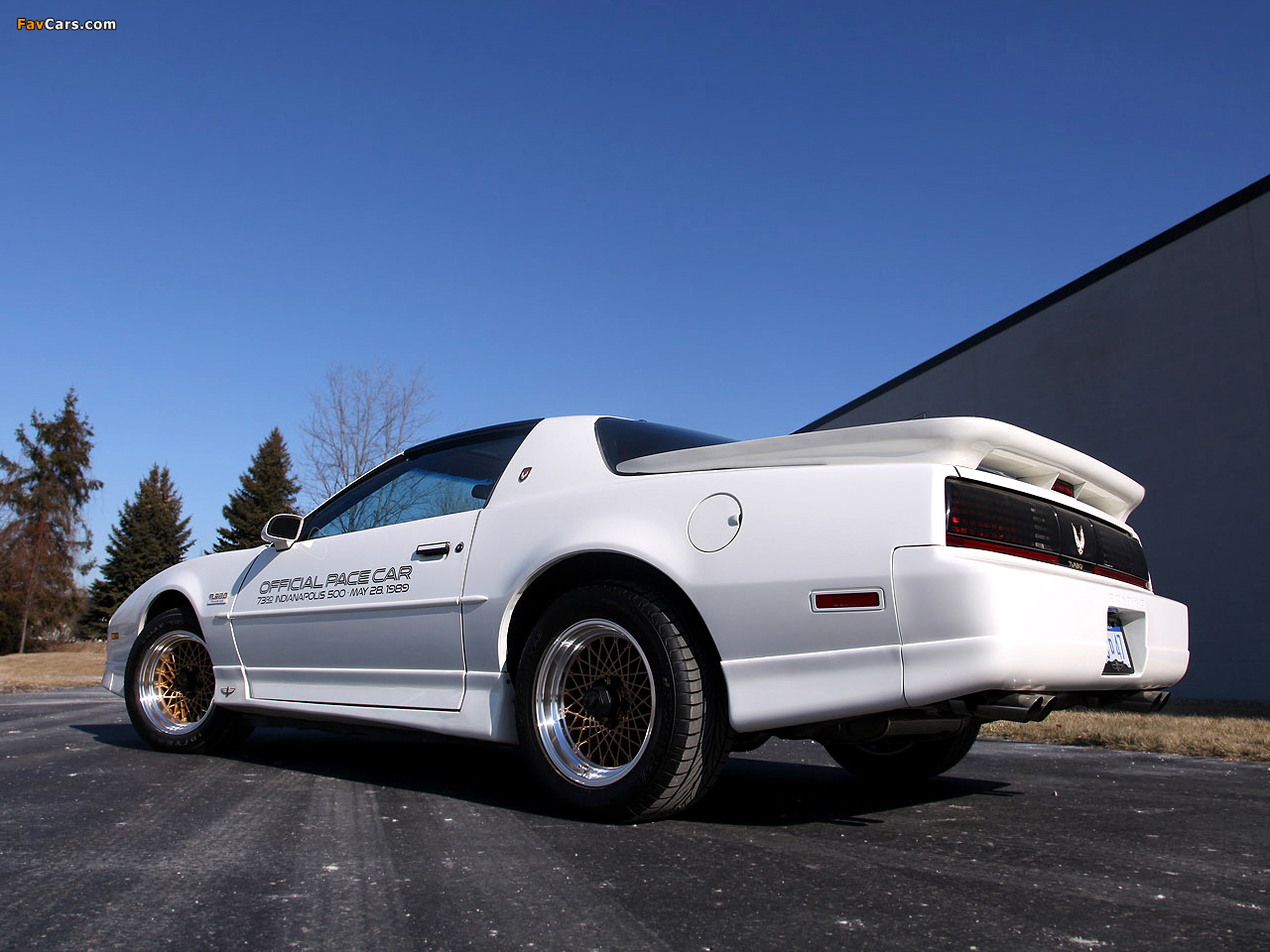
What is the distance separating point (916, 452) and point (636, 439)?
4.08 feet

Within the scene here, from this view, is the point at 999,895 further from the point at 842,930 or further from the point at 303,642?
the point at 303,642

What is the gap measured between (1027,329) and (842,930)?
49.8 feet

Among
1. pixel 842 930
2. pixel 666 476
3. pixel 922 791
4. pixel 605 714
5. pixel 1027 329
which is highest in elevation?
pixel 1027 329

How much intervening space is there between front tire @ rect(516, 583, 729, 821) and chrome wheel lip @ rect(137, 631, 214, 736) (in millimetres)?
2489

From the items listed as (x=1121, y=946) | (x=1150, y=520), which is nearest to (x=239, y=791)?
(x=1121, y=946)

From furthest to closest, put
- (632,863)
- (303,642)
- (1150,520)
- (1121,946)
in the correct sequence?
1. (1150,520)
2. (303,642)
3. (632,863)
4. (1121,946)

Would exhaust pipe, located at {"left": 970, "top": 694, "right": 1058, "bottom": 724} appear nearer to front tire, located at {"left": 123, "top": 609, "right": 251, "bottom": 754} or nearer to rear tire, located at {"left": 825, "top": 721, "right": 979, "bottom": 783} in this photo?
rear tire, located at {"left": 825, "top": 721, "right": 979, "bottom": 783}

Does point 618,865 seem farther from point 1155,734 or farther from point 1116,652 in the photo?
point 1155,734

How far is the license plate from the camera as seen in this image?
2848 millimetres

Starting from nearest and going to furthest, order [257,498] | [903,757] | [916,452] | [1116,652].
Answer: [916,452], [1116,652], [903,757], [257,498]

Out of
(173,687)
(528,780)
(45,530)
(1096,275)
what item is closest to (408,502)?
(528,780)

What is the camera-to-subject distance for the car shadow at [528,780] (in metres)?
3.16

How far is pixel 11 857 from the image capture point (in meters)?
2.43

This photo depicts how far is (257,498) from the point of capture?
54469mm
